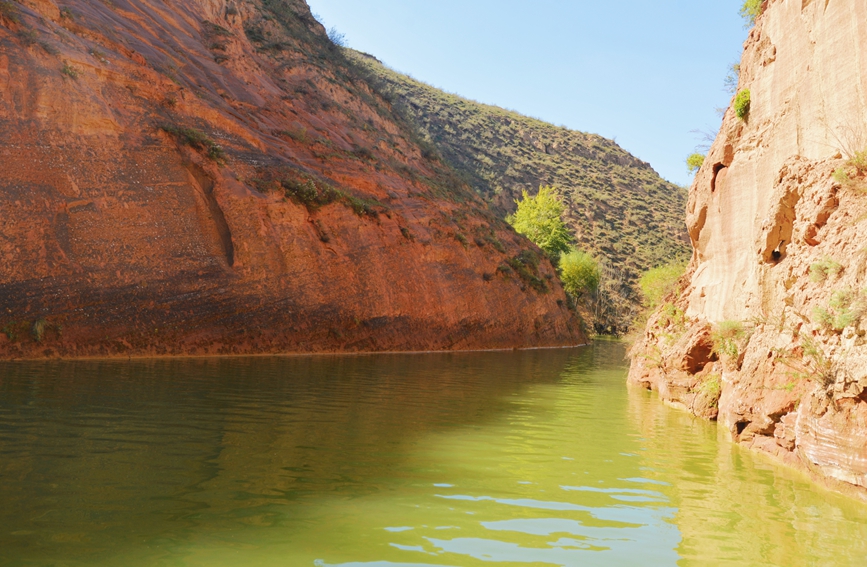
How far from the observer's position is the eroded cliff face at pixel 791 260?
7.83m

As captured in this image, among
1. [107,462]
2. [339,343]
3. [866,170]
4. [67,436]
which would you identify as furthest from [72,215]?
[866,170]

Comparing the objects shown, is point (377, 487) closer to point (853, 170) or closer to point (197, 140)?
point (853, 170)

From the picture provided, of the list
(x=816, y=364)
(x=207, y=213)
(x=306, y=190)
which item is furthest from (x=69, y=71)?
(x=816, y=364)

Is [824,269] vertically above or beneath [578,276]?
beneath

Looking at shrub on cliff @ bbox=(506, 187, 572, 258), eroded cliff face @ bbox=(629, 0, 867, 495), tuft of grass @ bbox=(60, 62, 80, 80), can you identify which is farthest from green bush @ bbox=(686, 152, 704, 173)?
shrub on cliff @ bbox=(506, 187, 572, 258)

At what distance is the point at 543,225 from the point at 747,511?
50754 millimetres

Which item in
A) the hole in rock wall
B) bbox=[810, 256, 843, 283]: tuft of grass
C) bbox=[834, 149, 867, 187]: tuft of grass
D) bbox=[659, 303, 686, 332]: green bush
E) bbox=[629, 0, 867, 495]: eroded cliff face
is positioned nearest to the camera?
bbox=[629, 0, 867, 495]: eroded cliff face

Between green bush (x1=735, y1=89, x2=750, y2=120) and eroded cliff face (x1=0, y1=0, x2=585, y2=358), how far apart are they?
15771mm

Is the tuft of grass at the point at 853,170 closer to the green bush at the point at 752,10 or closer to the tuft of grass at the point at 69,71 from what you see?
the green bush at the point at 752,10

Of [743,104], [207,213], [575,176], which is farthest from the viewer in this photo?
[575,176]

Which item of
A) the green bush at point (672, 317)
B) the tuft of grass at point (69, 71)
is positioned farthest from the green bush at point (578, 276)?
the tuft of grass at point (69, 71)

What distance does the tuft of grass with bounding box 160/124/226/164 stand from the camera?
23953 mm

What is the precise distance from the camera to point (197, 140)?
80.4 feet

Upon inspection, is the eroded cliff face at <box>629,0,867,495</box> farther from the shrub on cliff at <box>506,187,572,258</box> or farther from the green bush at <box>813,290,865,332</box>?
the shrub on cliff at <box>506,187,572,258</box>
